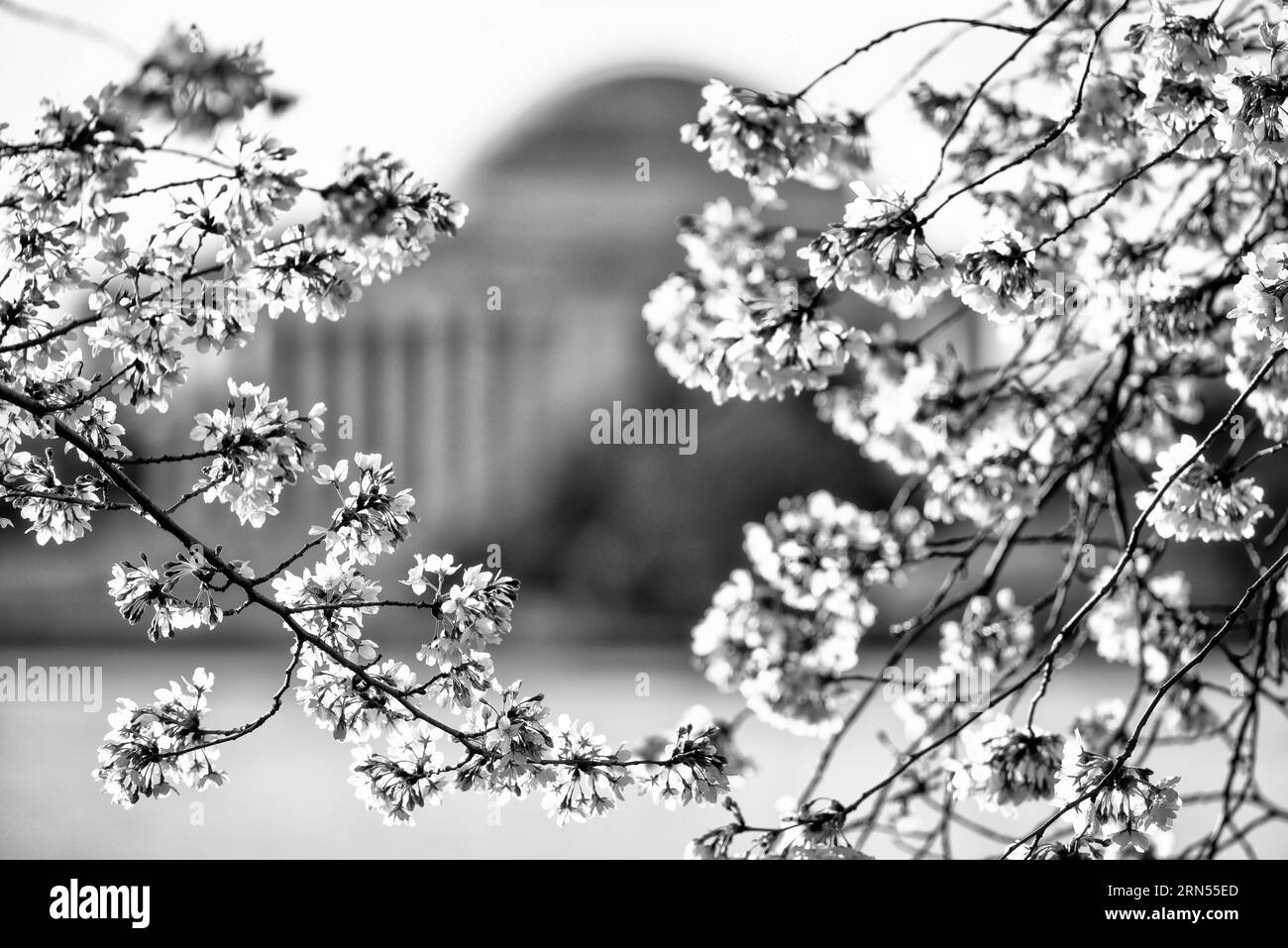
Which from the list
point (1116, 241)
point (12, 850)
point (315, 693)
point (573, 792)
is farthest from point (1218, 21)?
point (12, 850)

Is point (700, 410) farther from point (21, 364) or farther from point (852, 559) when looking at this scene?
point (21, 364)

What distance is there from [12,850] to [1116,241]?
645 cm

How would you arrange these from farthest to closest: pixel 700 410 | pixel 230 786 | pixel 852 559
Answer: pixel 700 410 < pixel 230 786 < pixel 852 559

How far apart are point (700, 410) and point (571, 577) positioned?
7.90ft

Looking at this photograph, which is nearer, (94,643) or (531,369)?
(94,643)

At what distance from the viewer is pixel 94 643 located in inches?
518

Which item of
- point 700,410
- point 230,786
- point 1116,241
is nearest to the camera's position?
point 1116,241

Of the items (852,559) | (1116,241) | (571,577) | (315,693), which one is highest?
(571,577)

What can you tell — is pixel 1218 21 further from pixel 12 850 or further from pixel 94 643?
pixel 94 643

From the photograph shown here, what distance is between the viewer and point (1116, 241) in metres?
2.20

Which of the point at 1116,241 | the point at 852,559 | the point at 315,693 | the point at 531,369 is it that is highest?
the point at 531,369
